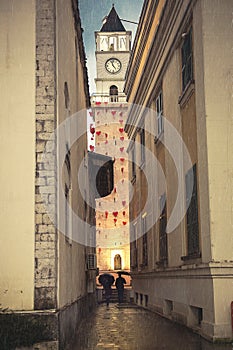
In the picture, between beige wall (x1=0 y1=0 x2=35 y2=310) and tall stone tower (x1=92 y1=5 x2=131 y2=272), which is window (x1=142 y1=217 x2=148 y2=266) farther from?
tall stone tower (x1=92 y1=5 x2=131 y2=272)

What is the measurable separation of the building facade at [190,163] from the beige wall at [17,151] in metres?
3.73

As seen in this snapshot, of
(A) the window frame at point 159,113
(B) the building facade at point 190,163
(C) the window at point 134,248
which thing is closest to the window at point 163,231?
(B) the building facade at point 190,163

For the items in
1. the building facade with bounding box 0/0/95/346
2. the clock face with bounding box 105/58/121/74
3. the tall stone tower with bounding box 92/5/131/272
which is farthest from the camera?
the clock face with bounding box 105/58/121/74

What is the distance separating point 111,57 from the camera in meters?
55.4

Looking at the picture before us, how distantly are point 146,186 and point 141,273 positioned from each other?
3723mm

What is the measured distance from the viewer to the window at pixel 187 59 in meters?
13.6

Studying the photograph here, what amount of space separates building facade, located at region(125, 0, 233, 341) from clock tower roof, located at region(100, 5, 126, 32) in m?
35.9

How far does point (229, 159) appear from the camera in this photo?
11555 millimetres

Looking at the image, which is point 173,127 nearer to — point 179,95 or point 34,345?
point 179,95

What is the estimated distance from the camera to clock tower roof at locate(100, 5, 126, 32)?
57062mm

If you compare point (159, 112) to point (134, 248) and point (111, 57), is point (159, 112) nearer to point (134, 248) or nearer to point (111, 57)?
point (134, 248)

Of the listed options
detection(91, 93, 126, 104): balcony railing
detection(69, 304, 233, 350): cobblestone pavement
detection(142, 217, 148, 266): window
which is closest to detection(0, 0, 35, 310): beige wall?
detection(69, 304, 233, 350): cobblestone pavement

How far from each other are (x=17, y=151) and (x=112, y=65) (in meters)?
47.1

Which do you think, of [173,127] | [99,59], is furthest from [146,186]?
[99,59]
